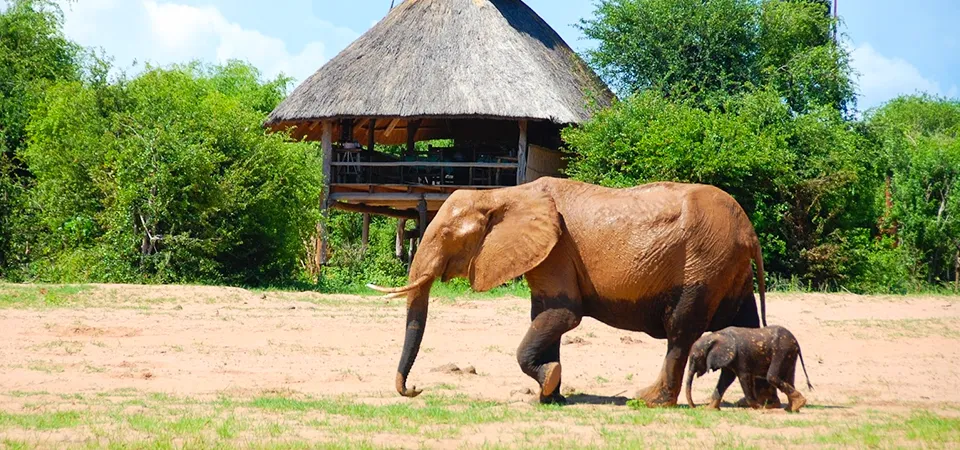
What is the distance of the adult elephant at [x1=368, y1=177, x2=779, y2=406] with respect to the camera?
29.7ft

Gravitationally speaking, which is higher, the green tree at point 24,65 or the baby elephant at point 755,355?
the green tree at point 24,65

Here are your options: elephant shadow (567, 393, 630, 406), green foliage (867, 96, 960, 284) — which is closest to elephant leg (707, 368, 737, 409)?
elephant shadow (567, 393, 630, 406)

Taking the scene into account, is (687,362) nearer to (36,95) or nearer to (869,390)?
(869,390)

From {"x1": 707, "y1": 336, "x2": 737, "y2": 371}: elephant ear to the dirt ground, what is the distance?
0.53m

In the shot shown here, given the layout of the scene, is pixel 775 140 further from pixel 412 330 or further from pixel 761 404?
pixel 412 330

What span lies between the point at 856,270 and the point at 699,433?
16.0m

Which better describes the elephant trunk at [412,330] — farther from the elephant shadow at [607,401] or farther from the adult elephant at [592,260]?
the elephant shadow at [607,401]

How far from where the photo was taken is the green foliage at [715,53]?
2620 centimetres

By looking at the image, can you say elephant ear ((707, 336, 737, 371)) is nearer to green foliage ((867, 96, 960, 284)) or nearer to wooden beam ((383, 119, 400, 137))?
green foliage ((867, 96, 960, 284))

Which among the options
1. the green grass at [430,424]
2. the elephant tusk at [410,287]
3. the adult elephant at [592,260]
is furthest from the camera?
the adult elephant at [592,260]

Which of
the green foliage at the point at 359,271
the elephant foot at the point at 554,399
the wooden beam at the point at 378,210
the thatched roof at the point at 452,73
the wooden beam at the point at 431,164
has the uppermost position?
the thatched roof at the point at 452,73

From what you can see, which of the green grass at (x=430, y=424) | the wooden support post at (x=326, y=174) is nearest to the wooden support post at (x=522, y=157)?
the wooden support post at (x=326, y=174)

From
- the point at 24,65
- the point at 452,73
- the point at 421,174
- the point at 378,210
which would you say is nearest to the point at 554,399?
the point at 452,73

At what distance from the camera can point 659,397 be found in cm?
927
